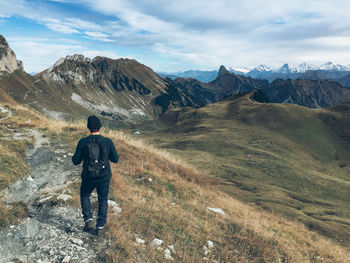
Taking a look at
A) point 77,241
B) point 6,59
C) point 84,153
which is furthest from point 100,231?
point 6,59

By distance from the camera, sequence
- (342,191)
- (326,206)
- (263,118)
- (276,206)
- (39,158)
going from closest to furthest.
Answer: (39,158) → (276,206) → (326,206) → (342,191) → (263,118)

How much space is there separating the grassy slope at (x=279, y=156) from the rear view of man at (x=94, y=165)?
72.2 feet

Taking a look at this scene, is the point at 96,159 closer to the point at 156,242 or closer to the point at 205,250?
the point at 156,242

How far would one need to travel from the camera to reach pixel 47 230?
274 inches

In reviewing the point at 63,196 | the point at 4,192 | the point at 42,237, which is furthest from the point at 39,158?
the point at 42,237

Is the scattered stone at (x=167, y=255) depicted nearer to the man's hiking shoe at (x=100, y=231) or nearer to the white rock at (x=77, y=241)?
the man's hiking shoe at (x=100, y=231)

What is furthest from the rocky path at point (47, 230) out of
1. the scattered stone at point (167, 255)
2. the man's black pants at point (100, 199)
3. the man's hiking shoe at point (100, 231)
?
the scattered stone at point (167, 255)

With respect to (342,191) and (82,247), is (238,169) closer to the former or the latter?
(342,191)

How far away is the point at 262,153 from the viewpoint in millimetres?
57656

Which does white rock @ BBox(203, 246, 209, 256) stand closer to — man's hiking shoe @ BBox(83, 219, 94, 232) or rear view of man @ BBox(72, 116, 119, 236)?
rear view of man @ BBox(72, 116, 119, 236)

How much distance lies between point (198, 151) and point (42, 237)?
55.6 meters

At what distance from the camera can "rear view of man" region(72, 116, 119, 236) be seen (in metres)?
6.68

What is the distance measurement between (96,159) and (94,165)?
0.58 feet

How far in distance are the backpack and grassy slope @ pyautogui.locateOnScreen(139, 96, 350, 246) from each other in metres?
22.4
